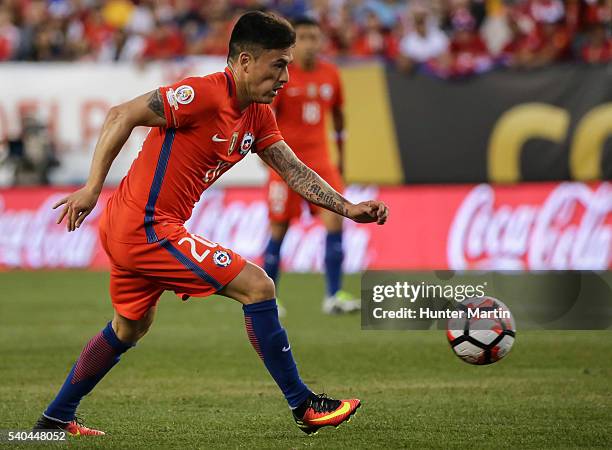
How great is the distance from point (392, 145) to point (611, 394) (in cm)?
975

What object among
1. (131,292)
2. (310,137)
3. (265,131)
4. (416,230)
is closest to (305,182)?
(265,131)

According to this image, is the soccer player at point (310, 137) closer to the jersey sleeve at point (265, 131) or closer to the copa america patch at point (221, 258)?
the jersey sleeve at point (265, 131)

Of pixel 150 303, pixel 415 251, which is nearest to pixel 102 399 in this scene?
pixel 150 303

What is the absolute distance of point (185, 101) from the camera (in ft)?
18.5

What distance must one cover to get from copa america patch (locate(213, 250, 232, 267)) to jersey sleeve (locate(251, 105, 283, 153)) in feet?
2.43

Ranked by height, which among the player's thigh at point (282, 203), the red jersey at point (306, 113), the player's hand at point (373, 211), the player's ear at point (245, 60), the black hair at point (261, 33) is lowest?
the player's thigh at point (282, 203)

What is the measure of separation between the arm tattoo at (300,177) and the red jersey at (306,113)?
525 cm

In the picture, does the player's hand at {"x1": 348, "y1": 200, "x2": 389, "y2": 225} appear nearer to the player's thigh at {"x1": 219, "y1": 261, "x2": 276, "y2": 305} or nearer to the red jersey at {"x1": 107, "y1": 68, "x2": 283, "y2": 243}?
the player's thigh at {"x1": 219, "y1": 261, "x2": 276, "y2": 305}

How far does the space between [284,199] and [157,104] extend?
Result: 581 cm

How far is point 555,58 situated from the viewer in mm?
16781

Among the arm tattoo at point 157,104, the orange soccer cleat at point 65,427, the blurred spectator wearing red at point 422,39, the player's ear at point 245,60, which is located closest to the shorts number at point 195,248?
the arm tattoo at point 157,104

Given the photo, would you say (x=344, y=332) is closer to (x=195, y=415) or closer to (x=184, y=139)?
(x=195, y=415)

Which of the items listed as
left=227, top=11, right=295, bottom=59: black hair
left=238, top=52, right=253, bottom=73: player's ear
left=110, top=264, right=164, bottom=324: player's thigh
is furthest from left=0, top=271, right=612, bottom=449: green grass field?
left=227, top=11, right=295, bottom=59: black hair

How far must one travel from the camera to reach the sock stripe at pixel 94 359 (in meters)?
6.05
